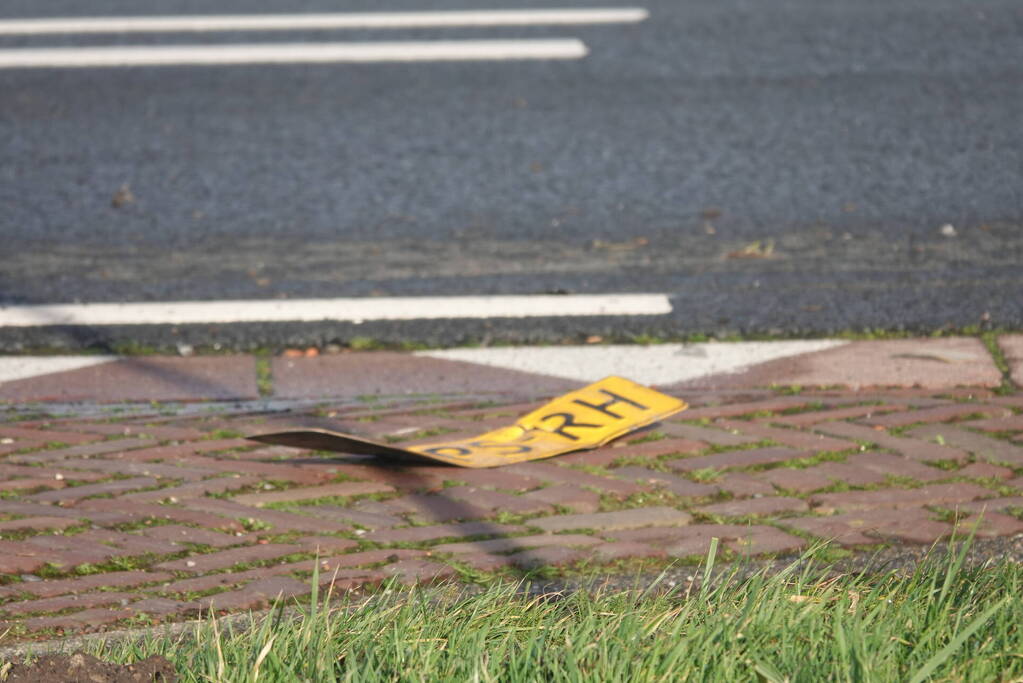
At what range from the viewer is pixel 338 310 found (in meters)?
4.82

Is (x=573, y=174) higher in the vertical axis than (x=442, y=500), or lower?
higher

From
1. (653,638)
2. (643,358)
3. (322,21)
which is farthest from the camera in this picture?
(322,21)

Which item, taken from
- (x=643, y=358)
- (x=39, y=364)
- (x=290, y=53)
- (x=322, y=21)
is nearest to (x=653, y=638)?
(x=643, y=358)

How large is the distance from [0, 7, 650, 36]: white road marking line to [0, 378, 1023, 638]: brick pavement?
509 cm

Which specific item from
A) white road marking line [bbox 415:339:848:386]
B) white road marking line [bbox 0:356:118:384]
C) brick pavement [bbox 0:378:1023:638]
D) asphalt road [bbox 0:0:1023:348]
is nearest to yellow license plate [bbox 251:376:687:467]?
brick pavement [bbox 0:378:1023:638]

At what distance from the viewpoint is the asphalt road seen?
5035mm

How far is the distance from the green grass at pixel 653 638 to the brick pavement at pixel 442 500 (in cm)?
37

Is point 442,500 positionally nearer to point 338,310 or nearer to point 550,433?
point 550,433

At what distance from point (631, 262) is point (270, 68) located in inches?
137

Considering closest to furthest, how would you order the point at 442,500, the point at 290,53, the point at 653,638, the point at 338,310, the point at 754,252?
1. the point at 653,638
2. the point at 442,500
3. the point at 338,310
4. the point at 754,252
5. the point at 290,53

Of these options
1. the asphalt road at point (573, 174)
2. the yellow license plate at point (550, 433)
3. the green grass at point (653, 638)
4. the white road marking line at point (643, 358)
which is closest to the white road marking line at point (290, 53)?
the asphalt road at point (573, 174)

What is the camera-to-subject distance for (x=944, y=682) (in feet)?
7.45

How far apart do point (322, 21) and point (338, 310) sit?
4.35m

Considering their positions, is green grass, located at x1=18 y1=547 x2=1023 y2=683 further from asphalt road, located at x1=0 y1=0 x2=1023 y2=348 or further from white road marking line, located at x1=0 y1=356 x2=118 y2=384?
asphalt road, located at x1=0 y1=0 x2=1023 y2=348
